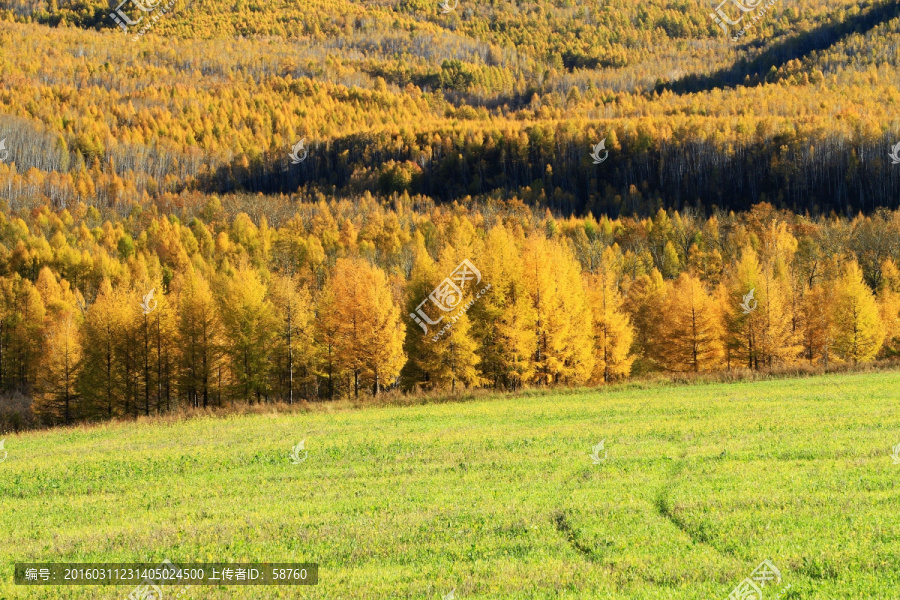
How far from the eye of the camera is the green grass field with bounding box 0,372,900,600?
11.6 meters

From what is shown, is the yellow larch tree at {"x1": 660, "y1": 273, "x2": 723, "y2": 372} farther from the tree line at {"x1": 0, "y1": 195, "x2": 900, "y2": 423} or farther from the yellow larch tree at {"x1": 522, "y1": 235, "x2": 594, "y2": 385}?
the yellow larch tree at {"x1": 522, "y1": 235, "x2": 594, "y2": 385}

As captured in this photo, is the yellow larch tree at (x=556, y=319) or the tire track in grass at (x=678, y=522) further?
the yellow larch tree at (x=556, y=319)

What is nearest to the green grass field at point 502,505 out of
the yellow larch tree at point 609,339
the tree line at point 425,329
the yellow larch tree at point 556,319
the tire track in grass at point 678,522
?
the tire track in grass at point 678,522

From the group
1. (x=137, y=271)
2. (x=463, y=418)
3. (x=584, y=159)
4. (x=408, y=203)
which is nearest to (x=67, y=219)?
(x=137, y=271)

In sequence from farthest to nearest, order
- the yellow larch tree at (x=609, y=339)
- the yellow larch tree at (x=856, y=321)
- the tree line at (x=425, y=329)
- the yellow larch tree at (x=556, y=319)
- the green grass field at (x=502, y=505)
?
1. the yellow larch tree at (x=856, y=321)
2. the yellow larch tree at (x=609, y=339)
3. the tree line at (x=425, y=329)
4. the yellow larch tree at (x=556, y=319)
5. the green grass field at (x=502, y=505)

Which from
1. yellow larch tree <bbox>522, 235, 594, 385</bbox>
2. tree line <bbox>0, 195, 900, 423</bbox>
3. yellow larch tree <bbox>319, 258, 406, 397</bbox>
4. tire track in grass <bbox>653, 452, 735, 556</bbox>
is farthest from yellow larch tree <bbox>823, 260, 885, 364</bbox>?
tire track in grass <bbox>653, 452, 735, 556</bbox>

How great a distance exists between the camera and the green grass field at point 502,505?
1158 centimetres

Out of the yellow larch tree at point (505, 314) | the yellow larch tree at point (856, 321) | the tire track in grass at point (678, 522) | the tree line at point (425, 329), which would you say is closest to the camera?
the tire track in grass at point (678, 522)

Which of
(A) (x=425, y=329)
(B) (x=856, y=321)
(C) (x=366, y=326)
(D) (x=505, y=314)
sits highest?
(D) (x=505, y=314)

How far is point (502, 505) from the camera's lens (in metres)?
16.0

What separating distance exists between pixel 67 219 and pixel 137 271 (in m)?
66.6

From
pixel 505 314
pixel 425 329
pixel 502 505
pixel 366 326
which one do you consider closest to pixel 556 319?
pixel 505 314

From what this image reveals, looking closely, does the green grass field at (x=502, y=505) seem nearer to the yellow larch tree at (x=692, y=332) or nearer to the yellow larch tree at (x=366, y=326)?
the yellow larch tree at (x=366, y=326)

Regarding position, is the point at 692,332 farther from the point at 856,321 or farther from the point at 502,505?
the point at 502,505
